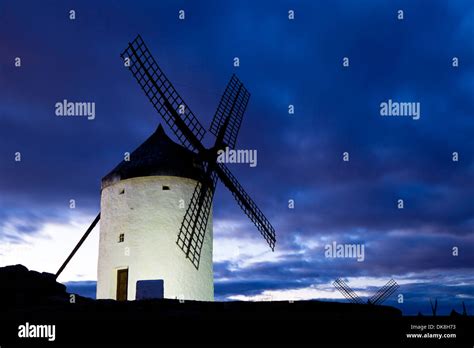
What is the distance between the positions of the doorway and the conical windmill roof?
318cm

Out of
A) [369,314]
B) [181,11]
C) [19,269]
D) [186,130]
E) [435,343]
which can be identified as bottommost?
[435,343]

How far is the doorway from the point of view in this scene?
54.7 feet

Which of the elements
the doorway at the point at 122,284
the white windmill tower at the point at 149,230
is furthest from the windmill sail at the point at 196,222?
the doorway at the point at 122,284

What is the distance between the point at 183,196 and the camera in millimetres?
17266

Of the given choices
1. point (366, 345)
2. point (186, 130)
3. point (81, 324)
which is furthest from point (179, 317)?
point (186, 130)

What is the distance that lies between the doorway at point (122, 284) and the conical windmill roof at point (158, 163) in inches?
125

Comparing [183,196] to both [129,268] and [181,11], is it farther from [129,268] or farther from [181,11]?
[181,11]

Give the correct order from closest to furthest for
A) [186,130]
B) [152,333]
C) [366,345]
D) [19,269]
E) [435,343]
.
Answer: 1. [152,333]
2. [366,345]
3. [435,343]
4. [19,269]
5. [186,130]

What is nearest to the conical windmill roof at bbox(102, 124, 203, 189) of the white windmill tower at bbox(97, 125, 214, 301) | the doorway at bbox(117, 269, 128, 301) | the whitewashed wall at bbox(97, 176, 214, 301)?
the white windmill tower at bbox(97, 125, 214, 301)

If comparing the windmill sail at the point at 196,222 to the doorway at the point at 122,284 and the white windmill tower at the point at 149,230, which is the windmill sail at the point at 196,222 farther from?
the doorway at the point at 122,284

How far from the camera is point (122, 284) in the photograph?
16812 millimetres

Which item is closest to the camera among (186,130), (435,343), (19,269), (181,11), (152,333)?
(152,333)

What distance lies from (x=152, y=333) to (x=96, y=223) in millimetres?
10894

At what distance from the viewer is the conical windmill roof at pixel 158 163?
678 inches
